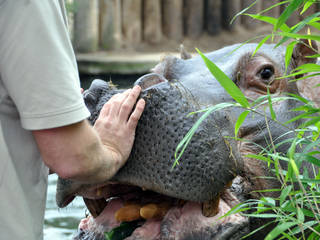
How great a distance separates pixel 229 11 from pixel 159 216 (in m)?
10.8

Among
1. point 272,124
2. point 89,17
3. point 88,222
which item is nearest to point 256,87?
point 272,124

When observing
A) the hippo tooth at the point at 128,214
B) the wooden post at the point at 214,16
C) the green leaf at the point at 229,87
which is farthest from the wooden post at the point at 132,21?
the green leaf at the point at 229,87

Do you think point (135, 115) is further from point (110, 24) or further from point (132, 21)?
point (132, 21)

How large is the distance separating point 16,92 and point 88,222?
3.40 feet

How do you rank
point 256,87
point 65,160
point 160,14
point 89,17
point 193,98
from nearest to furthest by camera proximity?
point 65,160 < point 193,98 < point 256,87 < point 89,17 < point 160,14

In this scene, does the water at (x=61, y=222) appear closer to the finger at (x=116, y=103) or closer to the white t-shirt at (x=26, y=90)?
the finger at (x=116, y=103)

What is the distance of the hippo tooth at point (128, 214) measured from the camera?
234cm

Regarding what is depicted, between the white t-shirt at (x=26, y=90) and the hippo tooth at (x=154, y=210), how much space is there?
585 millimetres

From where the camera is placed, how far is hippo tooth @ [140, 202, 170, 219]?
2.28 meters

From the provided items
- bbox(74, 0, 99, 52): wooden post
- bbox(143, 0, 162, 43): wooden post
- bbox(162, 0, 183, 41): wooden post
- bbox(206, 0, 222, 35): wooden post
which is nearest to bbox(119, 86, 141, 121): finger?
bbox(74, 0, 99, 52): wooden post

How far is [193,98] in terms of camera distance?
2.36 meters

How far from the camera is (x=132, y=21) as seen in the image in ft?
38.3

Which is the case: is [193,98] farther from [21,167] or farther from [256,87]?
[21,167]

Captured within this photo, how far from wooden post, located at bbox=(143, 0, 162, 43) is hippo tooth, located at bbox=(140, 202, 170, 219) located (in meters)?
9.79
